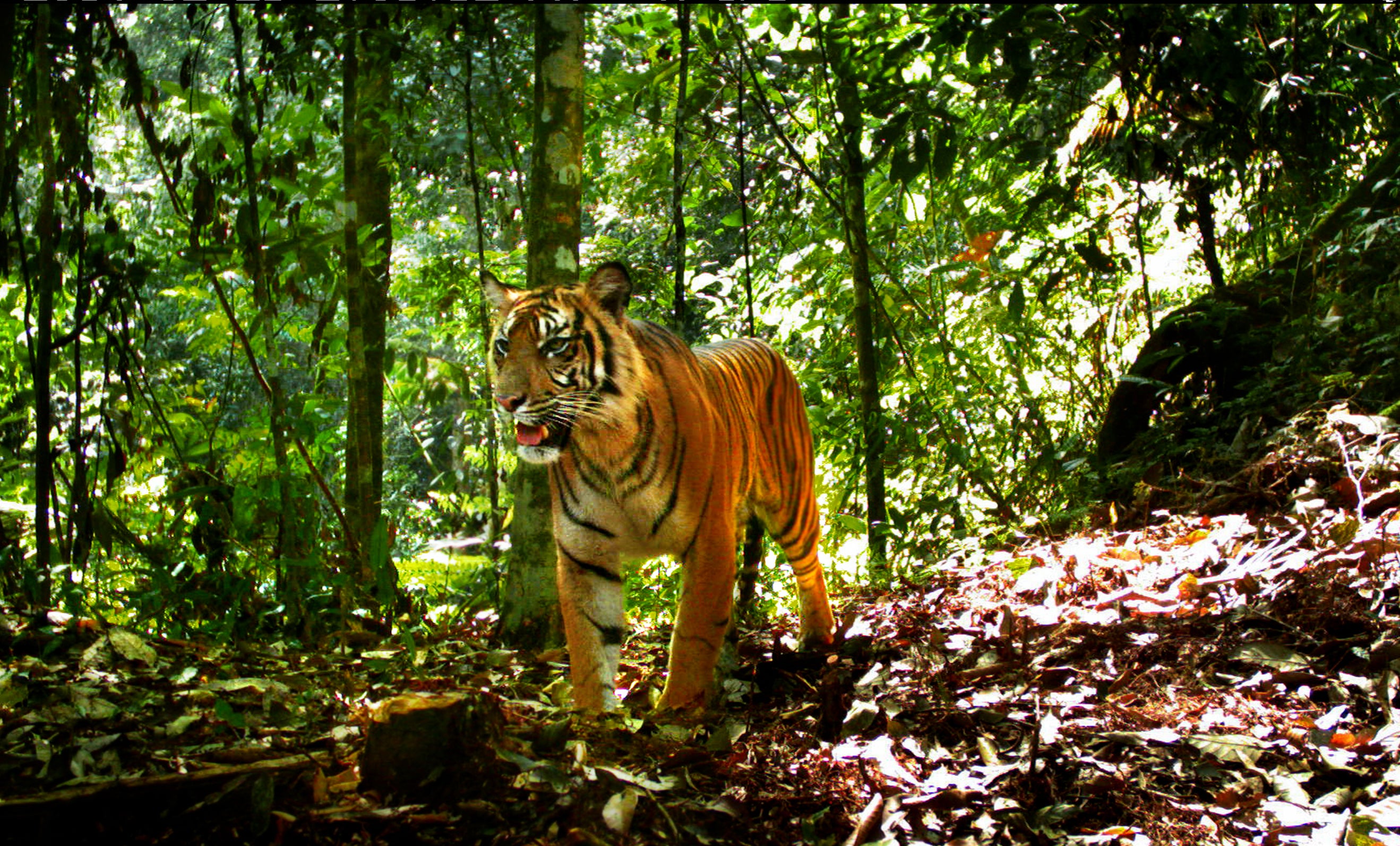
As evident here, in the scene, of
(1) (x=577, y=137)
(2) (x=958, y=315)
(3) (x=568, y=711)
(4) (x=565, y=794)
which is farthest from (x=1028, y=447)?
(4) (x=565, y=794)

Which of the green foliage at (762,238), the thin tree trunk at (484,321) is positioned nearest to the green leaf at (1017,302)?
the green foliage at (762,238)

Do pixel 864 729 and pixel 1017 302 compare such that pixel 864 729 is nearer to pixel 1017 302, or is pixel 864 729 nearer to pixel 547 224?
pixel 547 224

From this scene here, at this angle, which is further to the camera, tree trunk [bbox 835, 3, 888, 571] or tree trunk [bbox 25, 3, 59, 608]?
tree trunk [bbox 835, 3, 888, 571]

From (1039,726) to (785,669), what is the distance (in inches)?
60.1

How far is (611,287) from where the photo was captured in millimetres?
3627

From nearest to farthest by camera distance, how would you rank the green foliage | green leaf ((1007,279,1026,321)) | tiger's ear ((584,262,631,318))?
tiger's ear ((584,262,631,318)) → the green foliage → green leaf ((1007,279,1026,321))

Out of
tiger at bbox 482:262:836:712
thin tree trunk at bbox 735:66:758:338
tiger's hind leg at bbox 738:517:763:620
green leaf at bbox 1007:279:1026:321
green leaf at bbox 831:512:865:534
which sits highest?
thin tree trunk at bbox 735:66:758:338

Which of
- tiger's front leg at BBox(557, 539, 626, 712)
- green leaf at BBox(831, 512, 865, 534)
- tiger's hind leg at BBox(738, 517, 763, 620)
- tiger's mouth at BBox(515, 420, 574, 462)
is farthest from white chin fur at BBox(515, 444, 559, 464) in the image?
green leaf at BBox(831, 512, 865, 534)

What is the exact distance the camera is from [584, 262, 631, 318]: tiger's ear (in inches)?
142

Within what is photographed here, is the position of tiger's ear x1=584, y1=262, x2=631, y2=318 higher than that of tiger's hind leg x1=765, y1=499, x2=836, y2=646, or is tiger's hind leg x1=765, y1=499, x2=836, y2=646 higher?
tiger's ear x1=584, y1=262, x2=631, y2=318

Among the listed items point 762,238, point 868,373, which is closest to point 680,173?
point 868,373

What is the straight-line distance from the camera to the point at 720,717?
3.18 m

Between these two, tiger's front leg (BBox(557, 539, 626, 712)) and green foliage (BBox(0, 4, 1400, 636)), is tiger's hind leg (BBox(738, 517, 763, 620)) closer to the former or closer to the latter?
green foliage (BBox(0, 4, 1400, 636))

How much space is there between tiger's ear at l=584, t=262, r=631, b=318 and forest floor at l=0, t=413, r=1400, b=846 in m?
1.27
